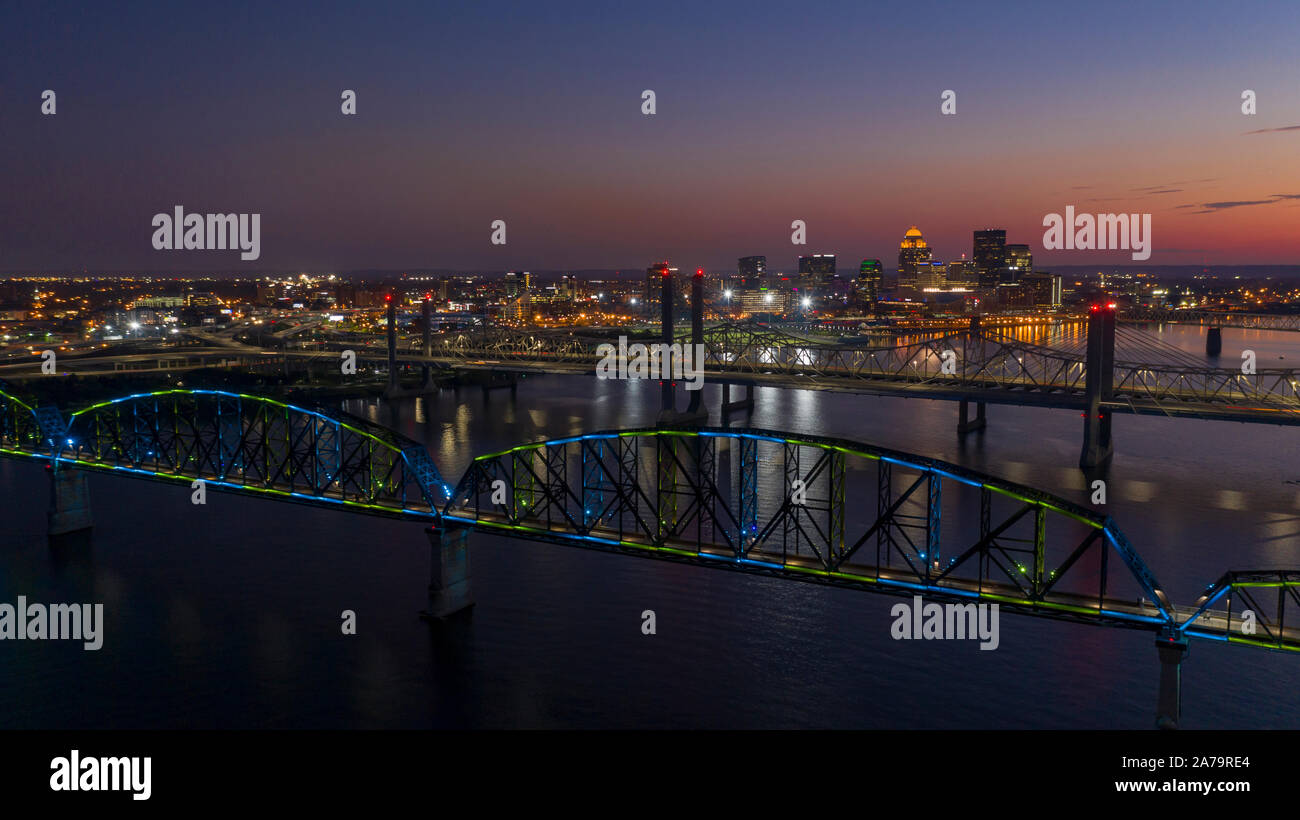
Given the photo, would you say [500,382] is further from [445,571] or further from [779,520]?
[779,520]

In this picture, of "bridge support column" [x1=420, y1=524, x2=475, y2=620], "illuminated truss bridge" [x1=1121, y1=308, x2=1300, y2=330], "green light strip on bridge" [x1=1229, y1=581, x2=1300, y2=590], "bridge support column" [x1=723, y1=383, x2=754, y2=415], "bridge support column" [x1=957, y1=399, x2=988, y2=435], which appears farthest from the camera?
"illuminated truss bridge" [x1=1121, y1=308, x2=1300, y2=330]

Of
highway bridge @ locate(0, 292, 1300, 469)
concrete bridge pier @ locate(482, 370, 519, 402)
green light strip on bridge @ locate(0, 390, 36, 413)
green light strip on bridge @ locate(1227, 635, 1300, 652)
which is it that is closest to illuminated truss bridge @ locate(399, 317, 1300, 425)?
highway bridge @ locate(0, 292, 1300, 469)

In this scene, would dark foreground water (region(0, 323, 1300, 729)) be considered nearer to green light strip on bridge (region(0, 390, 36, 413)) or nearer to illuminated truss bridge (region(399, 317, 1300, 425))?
green light strip on bridge (region(0, 390, 36, 413))

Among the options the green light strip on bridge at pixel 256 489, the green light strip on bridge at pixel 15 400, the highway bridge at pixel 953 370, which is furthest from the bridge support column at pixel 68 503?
the highway bridge at pixel 953 370

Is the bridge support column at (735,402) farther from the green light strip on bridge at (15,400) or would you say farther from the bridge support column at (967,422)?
the green light strip on bridge at (15,400)

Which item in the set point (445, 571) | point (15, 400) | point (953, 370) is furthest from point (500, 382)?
point (445, 571)
